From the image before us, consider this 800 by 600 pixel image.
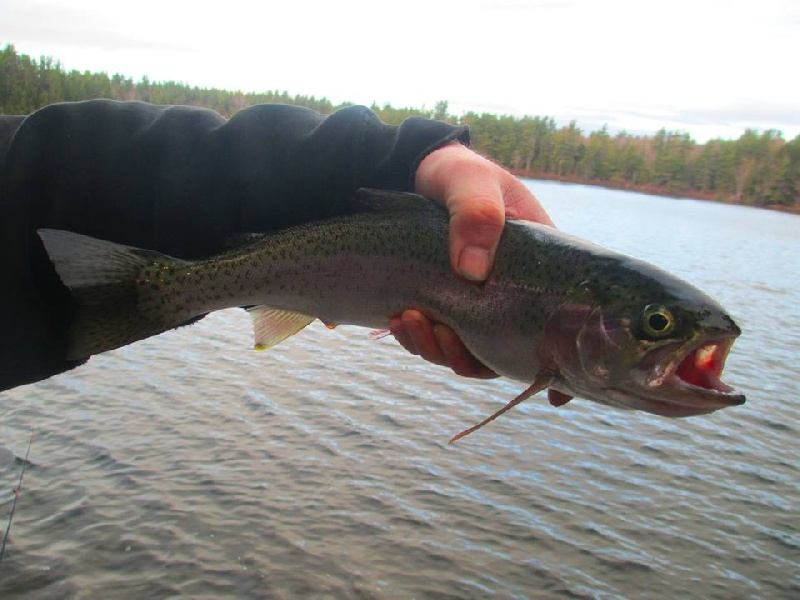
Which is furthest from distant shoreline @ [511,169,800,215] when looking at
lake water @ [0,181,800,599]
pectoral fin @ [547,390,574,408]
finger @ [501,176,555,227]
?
pectoral fin @ [547,390,574,408]

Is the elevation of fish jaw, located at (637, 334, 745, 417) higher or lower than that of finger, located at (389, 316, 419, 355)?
higher

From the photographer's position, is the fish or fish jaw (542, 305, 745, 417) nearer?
fish jaw (542, 305, 745, 417)

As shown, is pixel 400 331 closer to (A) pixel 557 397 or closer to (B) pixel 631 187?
(A) pixel 557 397

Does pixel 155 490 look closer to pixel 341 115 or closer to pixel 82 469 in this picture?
pixel 82 469

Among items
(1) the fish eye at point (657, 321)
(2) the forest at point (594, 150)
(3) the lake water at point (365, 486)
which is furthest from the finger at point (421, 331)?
(2) the forest at point (594, 150)

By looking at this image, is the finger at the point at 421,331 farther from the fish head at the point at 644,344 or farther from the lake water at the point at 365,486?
the lake water at the point at 365,486

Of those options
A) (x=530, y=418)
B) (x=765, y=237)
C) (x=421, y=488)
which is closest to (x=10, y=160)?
(x=421, y=488)

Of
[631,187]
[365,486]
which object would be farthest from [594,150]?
[365,486]

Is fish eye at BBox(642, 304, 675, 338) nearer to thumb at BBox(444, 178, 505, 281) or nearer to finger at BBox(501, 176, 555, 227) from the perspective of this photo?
thumb at BBox(444, 178, 505, 281)
